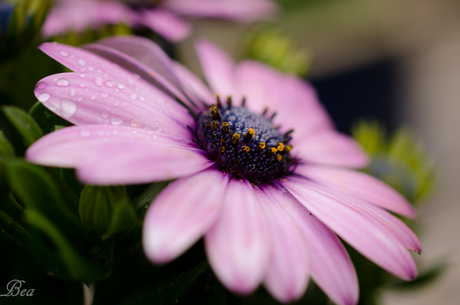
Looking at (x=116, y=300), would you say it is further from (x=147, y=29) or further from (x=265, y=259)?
(x=147, y=29)

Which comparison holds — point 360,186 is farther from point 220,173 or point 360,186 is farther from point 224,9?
point 224,9

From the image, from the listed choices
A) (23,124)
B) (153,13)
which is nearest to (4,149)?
(23,124)

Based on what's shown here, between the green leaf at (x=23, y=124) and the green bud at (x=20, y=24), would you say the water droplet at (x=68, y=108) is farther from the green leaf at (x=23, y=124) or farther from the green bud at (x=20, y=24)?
the green bud at (x=20, y=24)

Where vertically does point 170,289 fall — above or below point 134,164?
below

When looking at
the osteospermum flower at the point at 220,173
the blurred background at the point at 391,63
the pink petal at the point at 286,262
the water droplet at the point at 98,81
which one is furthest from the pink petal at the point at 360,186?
the blurred background at the point at 391,63

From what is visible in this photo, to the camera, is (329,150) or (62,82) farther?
(329,150)

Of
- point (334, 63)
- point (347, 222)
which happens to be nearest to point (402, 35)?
point (334, 63)
